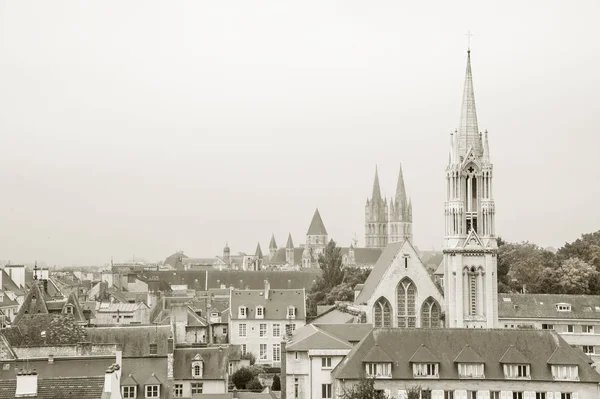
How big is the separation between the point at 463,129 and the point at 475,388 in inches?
1438

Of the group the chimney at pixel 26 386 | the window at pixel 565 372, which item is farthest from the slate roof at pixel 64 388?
the window at pixel 565 372

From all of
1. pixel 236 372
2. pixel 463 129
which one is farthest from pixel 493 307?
pixel 236 372

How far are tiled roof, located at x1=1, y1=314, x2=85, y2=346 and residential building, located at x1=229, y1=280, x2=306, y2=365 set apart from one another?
34.9 meters

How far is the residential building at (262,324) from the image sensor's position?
332 ft

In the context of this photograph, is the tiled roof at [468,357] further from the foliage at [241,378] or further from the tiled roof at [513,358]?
the foliage at [241,378]

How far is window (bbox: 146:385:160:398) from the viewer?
61.8 meters

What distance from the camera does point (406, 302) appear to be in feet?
286

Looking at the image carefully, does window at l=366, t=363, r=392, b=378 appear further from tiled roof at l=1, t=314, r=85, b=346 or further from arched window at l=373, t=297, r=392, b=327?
arched window at l=373, t=297, r=392, b=327

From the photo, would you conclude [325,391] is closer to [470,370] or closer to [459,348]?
[459,348]

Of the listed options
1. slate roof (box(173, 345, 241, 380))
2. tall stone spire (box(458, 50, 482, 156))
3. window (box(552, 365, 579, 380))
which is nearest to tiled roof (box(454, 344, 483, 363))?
window (box(552, 365, 579, 380))

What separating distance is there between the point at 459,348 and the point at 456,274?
23.9 m

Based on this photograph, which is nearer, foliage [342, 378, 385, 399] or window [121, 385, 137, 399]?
foliage [342, 378, 385, 399]

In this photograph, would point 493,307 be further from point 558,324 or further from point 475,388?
point 475,388

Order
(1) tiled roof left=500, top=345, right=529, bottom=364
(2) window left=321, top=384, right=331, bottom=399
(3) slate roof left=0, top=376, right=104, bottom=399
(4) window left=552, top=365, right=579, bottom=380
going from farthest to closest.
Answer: (2) window left=321, top=384, right=331, bottom=399, (1) tiled roof left=500, top=345, right=529, bottom=364, (4) window left=552, top=365, right=579, bottom=380, (3) slate roof left=0, top=376, right=104, bottom=399
